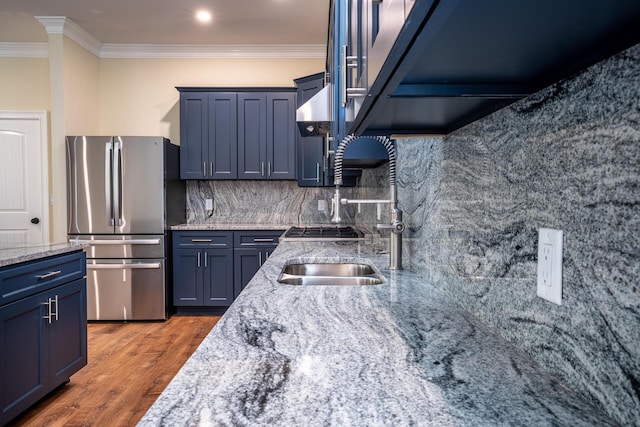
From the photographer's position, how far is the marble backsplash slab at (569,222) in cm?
52

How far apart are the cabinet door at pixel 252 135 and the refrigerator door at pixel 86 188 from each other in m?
1.28

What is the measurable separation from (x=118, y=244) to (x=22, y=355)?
187 cm

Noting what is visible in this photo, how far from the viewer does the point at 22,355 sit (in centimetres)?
203

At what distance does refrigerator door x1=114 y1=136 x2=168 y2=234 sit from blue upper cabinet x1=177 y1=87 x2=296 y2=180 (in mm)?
476

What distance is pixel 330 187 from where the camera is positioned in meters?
4.63

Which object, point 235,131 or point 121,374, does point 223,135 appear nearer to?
point 235,131

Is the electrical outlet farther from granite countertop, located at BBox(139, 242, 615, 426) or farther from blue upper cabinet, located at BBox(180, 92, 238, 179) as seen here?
blue upper cabinet, located at BBox(180, 92, 238, 179)

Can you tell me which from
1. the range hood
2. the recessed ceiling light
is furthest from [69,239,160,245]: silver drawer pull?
the range hood

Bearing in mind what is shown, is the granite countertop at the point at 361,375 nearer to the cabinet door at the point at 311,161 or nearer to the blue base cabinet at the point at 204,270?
the blue base cabinet at the point at 204,270

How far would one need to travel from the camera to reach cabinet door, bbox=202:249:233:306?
4.10m

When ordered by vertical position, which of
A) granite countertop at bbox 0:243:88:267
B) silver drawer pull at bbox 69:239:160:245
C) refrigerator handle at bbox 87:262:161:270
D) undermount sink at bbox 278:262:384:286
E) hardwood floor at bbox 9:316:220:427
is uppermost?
granite countertop at bbox 0:243:88:267

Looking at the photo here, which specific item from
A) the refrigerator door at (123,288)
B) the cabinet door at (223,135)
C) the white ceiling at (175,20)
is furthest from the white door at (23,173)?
the cabinet door at (223,135)

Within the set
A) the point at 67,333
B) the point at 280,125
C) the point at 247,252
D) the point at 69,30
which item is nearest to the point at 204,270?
the point at 247,252

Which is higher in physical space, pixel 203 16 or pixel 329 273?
pixel 203 16
